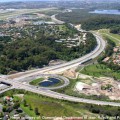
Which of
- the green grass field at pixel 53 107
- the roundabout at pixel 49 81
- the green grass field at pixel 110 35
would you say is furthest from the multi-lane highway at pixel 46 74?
the green grass field at pixel 110 35

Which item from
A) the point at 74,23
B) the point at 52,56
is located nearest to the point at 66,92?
the point at 52,56

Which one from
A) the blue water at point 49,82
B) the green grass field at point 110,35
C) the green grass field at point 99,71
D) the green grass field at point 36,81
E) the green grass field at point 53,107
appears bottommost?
the green grass field at point 53,107

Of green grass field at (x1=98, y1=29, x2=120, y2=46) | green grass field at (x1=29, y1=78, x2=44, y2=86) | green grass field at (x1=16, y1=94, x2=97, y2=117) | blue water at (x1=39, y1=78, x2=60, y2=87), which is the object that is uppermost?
green grass field at (x1=98, y1=29, x2=120, y2=46)

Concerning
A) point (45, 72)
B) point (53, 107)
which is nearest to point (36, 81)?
point (45, 72)

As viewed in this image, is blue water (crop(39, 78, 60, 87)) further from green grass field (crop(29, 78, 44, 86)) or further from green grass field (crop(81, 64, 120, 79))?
green grass field (crop(81, 64, 120, 79))

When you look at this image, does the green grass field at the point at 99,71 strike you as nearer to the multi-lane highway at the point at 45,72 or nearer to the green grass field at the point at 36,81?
the multi-lane highway at the point at 45,72

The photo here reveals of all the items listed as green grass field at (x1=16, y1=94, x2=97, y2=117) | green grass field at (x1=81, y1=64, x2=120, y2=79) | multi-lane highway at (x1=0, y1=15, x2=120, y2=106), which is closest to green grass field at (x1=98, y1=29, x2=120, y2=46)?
multi-lane highway at (x1=0, y1=15, x2=120, y2=106)

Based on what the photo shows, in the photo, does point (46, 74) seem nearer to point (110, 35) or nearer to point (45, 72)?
point (45, 72)

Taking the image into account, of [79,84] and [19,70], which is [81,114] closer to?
[79,84]
